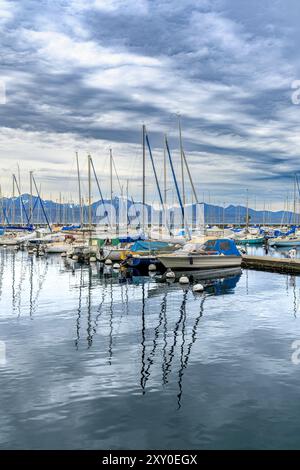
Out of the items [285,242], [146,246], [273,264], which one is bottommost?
[273,264]

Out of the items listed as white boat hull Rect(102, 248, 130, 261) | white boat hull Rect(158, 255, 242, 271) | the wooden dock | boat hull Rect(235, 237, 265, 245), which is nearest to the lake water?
white boat hull Rect(158, 255, 242, 271)

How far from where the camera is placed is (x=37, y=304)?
28578 millimetres

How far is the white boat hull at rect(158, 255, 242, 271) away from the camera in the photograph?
41938mm

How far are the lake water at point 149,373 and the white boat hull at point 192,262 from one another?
38.3 feet

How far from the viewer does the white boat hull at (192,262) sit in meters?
41.9

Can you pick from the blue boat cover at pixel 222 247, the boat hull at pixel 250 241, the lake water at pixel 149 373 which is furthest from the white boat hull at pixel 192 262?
the boat hull at pixel 250 241

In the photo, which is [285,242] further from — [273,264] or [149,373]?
[149,373]

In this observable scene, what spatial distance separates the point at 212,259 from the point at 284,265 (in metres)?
9.12

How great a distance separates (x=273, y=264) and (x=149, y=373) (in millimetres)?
36026

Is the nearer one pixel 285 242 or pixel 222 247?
pixel 222 247

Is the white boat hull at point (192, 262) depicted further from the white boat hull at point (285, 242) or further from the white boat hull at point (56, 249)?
the white boat hull at point (285, 242)

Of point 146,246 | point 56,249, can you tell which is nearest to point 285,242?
point 146,246

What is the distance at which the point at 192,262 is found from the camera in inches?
1663
